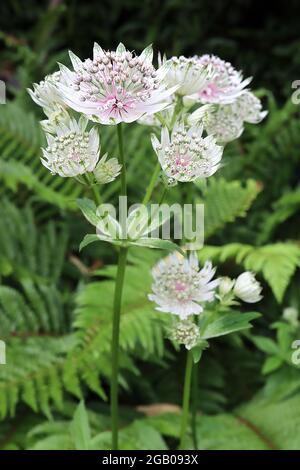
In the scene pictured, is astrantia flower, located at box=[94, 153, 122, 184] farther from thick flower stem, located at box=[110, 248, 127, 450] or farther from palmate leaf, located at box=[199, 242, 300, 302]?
palmate leaf, located at box=[199, 242, 300, 302]

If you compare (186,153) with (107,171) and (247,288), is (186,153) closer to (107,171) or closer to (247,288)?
(107,171)

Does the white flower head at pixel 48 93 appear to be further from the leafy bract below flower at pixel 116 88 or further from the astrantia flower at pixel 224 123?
the astrantia flower at pixel 224 123

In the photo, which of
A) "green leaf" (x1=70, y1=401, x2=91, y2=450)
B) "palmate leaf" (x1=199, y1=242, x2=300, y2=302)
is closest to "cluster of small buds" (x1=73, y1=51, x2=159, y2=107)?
"green leaf" (x1=70, y1=401, x2=91, y2=450)

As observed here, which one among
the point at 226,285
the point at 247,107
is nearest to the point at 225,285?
the point at 226,285

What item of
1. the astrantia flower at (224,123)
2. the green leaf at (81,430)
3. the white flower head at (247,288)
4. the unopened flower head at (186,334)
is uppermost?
the astrantia flower at (224,123)

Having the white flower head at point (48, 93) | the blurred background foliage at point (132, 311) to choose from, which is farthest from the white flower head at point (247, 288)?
the white flower head at point (48, 93)
